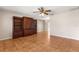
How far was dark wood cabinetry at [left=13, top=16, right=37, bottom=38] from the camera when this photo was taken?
173cm

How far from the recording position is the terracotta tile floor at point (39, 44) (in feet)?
5.39


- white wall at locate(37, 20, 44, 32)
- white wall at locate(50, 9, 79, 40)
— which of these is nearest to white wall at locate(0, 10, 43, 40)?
white wall at locate(37, 20, 44, 32)

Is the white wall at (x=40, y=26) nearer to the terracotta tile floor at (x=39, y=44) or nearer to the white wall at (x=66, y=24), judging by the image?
the terracotta tile floor at (x=39, y=44)

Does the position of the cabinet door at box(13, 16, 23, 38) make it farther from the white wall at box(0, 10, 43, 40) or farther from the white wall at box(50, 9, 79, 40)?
the white wall at box(50, 9, 79, 40)

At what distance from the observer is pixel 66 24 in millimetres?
1813

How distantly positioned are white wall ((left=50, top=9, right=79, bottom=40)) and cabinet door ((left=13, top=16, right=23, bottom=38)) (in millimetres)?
639

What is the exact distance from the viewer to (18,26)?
177 centimetres

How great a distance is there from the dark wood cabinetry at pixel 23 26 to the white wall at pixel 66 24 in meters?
0.39

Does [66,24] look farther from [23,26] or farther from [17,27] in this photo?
[17,27]

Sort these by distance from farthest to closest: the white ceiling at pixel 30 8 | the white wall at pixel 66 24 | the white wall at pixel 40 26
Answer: the white wall at pixel 40 26
the white wall at pixel 66 24
the white ceiling at pixel 30 8

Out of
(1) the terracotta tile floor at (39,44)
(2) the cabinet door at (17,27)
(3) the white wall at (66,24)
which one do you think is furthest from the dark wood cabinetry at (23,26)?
(3) the white wall at (66,24)
